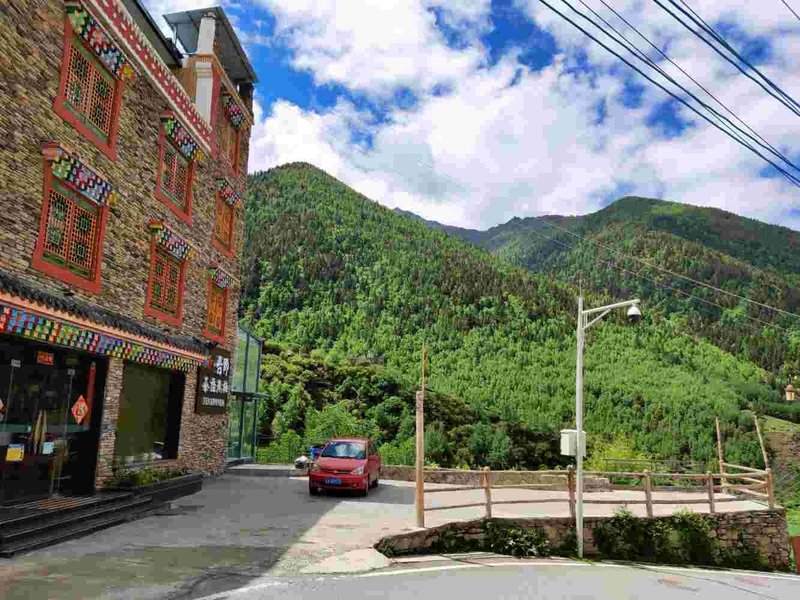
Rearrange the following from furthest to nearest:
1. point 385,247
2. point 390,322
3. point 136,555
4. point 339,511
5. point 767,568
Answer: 1. point 385,247
2. point 390,322
3. point 767,568
4. point 339,511
5. point 136,555

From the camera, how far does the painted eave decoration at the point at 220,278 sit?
20.0 meters

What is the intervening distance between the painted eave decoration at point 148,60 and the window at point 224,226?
2197mm

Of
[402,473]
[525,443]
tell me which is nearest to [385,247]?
[525,443]

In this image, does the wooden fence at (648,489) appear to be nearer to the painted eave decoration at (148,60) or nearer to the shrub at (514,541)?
the shrub at (514,541)

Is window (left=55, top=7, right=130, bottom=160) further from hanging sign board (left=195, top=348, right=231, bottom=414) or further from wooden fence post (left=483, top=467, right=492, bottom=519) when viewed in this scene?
wooden fence post (left=483, top=467, right=492, bottom=519)

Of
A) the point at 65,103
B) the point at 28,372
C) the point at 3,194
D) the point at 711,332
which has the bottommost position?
the point at 28,372

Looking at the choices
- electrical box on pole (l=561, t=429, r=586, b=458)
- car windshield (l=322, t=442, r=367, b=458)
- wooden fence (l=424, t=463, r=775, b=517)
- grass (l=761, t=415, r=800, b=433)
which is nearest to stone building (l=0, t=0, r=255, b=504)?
car windshield (l=322, t=442, r=367, b=458)

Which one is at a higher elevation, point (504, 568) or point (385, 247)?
point (385, 247)

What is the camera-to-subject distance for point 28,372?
1121cm

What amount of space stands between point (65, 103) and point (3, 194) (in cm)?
251

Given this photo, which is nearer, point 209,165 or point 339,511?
point 339,511

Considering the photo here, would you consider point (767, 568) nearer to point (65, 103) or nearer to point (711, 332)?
point (65, 103)

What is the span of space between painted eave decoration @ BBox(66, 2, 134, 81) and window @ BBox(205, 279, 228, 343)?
775 centimetres

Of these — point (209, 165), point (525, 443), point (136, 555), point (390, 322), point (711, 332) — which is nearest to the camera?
point (136, 555)
